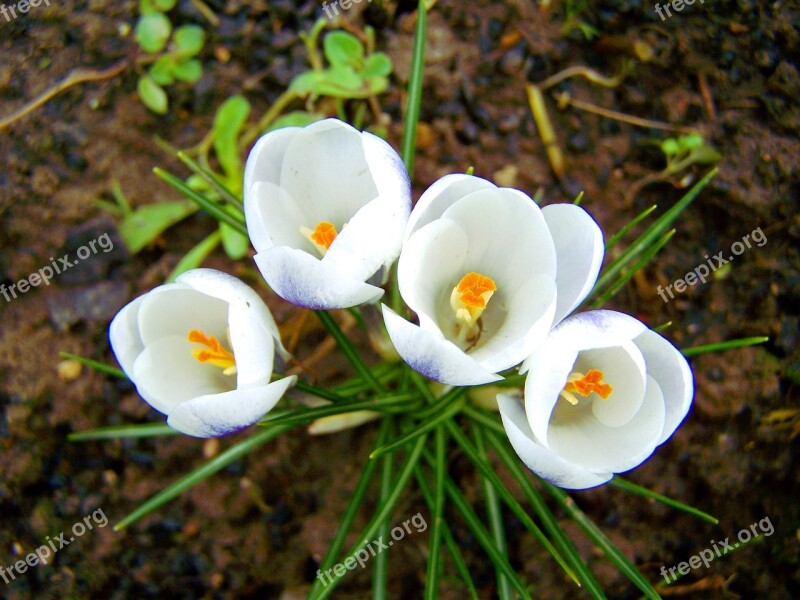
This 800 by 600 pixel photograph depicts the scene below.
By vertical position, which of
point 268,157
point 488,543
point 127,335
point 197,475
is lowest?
point 488,543

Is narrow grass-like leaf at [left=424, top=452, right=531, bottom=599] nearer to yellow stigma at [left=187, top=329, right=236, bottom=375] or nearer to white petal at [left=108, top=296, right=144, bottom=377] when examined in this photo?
yellow stigma at [left=187, top=329, right=236, bottom=375]

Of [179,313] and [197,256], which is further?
[197,256]

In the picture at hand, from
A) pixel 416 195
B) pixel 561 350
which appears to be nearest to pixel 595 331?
pixel 561 350

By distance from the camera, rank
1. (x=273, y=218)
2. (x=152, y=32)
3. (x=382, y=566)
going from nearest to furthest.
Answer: (x=273, y=218)
(x=382, y=566)
(x=152, y=32)

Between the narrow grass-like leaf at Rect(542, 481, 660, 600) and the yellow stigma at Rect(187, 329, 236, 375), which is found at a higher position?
the yellow stigma at Rect(187, 329, 236, 375)

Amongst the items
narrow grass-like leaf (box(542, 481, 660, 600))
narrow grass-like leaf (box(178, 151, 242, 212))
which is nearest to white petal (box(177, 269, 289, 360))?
narrow grass-like leaf (box(178, 151, 242, 212))

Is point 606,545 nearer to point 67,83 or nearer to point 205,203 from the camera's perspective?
point 205,203

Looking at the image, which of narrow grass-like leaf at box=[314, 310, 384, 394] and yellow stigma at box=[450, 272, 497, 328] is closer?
yellow stigma at box=[450, 272, 497, 328]

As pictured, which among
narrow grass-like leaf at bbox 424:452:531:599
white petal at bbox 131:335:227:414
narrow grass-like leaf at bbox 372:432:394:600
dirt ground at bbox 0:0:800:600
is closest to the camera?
white petal at bbox 131:335:227:414
